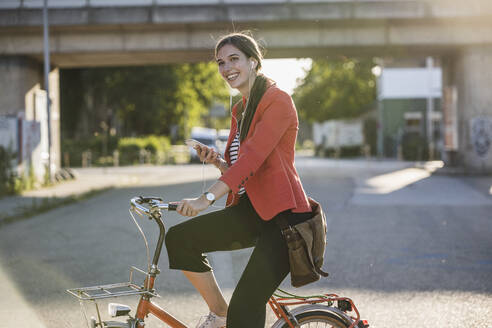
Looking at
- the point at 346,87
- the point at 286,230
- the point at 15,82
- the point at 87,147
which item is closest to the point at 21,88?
the point at 15,82

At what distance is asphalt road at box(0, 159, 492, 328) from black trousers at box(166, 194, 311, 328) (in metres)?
1.78

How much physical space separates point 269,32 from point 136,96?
21.4m

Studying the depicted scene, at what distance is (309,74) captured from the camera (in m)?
55.4

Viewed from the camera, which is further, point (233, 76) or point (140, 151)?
point (140, 151)

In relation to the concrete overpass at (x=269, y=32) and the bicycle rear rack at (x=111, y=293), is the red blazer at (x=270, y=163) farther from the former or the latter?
the concrete overpass at (x=269, y=32)

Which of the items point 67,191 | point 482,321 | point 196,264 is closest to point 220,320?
point 196,264

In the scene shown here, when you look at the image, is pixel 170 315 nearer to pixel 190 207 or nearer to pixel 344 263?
pixel 190 207

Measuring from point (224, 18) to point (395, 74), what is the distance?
85.2ft

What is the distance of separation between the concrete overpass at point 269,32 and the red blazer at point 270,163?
59.1 ft

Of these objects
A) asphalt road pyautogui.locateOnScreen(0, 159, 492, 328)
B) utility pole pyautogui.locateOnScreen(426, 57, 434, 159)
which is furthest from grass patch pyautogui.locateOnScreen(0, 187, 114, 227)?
utility pole pyautogui.locateOnScreen(426, 57, 434, 159)

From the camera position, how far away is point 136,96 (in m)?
41.7

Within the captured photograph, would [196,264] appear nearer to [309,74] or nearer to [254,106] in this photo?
[254,106]

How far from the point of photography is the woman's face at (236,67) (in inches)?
117

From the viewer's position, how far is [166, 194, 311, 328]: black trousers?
2.71m
